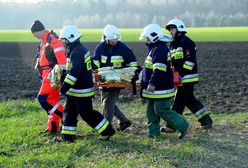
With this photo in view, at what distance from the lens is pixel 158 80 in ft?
25.1

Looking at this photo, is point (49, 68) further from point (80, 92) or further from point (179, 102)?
point (179, 102)

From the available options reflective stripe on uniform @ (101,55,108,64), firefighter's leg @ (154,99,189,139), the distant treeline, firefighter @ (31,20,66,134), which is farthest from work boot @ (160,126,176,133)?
the distant treeline

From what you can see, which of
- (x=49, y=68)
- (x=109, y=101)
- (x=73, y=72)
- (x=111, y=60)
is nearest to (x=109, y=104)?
(x=109, y=101)

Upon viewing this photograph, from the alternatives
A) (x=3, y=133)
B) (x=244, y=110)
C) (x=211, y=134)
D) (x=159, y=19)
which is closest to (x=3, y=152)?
(x=3, y=133)

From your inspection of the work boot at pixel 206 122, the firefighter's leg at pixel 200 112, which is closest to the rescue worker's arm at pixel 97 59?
the firefighter's leg at pixel 200 112

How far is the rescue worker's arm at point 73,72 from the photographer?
297 inches

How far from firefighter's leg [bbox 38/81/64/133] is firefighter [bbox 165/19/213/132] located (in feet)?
6.61

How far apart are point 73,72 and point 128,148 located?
4.85 ft

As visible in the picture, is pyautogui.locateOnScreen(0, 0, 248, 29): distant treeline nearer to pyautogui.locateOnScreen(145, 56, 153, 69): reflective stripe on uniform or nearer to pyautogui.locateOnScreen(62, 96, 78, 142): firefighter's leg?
pyautogui.locateOnScreen(145, 56, 153, 69): reflective stripe on uniform

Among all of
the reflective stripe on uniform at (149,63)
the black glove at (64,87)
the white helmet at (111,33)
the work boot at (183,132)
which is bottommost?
the work boot at (183,132)

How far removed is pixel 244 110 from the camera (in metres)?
11.2

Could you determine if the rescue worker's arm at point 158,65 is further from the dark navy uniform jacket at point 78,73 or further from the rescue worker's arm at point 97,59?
the rescue worker's arm at point 97,59

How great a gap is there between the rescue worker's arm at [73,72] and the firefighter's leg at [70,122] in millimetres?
367

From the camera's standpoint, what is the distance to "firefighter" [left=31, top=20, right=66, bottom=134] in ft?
27.2
